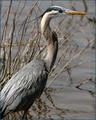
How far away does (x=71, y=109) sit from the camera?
7785 mm

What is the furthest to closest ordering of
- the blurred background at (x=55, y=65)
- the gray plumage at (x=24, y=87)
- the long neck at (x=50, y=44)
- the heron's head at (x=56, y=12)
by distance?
the blurred background at (x=55, y=65) < the long neck at (x=50, y=44) < the heron's head at (x=56, y=12) < the gray plumage at (x=24, y=87)

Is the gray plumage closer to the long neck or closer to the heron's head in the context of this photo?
the long neck

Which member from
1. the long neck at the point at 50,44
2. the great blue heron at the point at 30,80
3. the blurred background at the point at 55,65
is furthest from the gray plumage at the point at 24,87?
the blurred background at the point at 55,65

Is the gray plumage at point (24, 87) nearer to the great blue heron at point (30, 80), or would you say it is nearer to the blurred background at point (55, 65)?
the great blue heron at point (30, 80)

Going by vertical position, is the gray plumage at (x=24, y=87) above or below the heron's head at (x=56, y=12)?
below

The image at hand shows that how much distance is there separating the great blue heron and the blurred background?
0.27 metres

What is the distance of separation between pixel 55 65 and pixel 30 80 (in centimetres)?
154

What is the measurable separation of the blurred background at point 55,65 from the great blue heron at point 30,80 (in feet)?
0.88

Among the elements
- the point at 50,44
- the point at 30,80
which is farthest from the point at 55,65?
the point at 30,80

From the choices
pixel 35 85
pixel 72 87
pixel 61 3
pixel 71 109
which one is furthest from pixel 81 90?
pixel 61 3

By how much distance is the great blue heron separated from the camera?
20.1 feet

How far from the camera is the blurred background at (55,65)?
274 inches

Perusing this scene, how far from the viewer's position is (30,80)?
6.29 metres

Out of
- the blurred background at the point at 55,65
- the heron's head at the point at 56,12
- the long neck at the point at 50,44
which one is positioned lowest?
the blurred background at the point at 55,65
